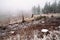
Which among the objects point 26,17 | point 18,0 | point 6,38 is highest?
point 18,0

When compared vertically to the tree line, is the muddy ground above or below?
below

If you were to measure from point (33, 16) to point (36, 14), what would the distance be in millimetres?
62

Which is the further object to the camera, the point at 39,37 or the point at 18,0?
the point at 18,0

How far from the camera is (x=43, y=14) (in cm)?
177

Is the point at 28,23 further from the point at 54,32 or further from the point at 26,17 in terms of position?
the point at 54,32

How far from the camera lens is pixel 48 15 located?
5.81 ft

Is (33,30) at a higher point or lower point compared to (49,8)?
lower

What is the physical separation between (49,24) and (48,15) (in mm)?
158

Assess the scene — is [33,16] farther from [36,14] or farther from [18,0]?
[18,0]

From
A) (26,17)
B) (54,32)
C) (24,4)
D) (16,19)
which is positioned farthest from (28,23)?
(54,32)

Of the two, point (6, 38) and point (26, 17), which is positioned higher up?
point (26, 17)

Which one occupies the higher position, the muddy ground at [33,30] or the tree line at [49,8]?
the tree line at [49,8]

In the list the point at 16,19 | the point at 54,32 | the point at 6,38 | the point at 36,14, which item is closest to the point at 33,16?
the point at 36,14

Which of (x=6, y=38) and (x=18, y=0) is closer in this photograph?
(x=6, y=38)
